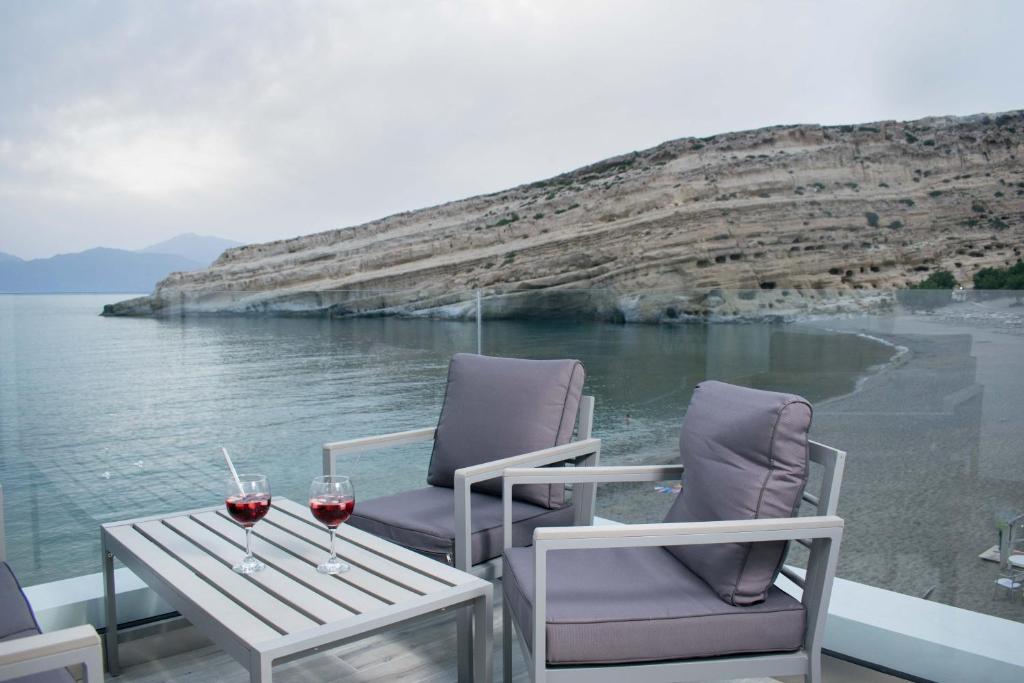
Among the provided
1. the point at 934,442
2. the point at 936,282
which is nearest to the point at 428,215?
the point at 936,282

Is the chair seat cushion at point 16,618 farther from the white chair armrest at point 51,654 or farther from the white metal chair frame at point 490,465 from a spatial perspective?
the white metal chair frame at point 490,465

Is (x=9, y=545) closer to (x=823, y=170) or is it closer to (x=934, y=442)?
(x=934, y=442)

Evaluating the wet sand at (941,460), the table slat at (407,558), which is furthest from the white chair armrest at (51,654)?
the wet sand at (941,460)

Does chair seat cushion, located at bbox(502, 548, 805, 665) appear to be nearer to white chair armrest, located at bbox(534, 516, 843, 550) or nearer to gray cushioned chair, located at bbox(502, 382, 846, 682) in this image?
gray cushioned chair, located at bbox(502, 382, 846, 682)

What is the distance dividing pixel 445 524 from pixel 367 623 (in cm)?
96

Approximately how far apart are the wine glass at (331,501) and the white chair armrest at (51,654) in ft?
1.87

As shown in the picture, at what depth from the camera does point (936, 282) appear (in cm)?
329

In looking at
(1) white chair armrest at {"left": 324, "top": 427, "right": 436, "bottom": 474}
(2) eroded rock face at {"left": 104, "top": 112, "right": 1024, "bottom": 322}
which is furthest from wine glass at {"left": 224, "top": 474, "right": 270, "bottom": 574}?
(2) eroded rock face at {"left": 104, "top": 112, "right": 1024, "bottom": 322}

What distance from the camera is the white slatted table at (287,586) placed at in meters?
1.42

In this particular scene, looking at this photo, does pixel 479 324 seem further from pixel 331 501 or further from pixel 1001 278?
pixel 331 501

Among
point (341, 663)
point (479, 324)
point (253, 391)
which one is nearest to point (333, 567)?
point (341, 663)

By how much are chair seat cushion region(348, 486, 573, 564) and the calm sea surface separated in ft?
2.86

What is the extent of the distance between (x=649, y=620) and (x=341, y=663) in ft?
3.48

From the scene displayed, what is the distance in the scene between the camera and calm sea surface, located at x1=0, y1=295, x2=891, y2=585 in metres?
3.07
